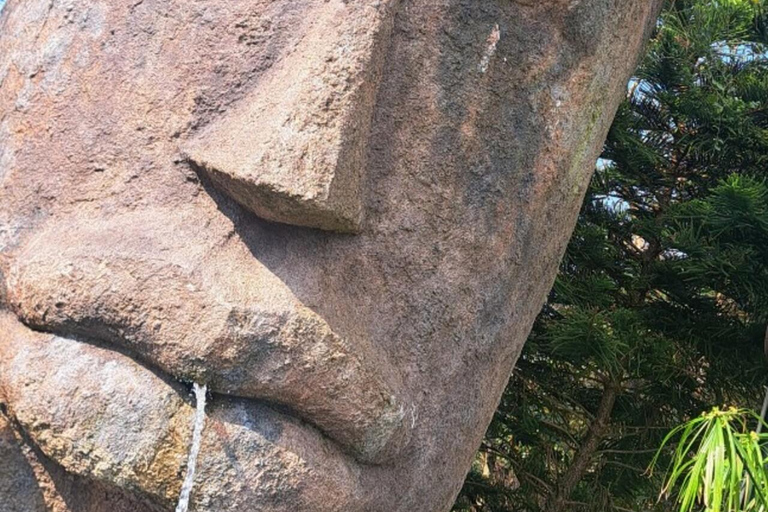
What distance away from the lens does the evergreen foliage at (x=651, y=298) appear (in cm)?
276

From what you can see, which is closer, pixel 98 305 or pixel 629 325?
pixel 98 305

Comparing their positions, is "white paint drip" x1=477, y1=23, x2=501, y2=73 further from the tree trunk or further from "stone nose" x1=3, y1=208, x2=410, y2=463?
the tree trunk

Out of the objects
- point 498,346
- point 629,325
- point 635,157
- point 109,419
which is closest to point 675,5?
point 635,157

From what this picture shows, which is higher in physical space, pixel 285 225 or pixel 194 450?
pixel 285 225

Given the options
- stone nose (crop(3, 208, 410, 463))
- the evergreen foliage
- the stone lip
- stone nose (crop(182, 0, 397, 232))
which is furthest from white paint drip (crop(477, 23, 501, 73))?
the evergreen foliage

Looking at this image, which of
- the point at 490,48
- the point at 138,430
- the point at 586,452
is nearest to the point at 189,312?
the point at 138,430

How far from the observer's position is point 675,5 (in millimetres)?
3348

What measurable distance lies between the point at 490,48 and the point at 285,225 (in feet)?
1.23

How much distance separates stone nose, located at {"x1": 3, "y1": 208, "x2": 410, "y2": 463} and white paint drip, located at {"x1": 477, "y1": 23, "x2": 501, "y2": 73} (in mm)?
408

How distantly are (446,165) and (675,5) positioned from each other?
7.56 feet

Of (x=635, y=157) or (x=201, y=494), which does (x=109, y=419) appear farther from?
(x=635, y=157)

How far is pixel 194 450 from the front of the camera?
1094 mm

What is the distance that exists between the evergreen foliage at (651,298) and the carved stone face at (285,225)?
137 cm

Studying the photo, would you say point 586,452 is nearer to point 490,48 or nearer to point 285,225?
point 490,48
